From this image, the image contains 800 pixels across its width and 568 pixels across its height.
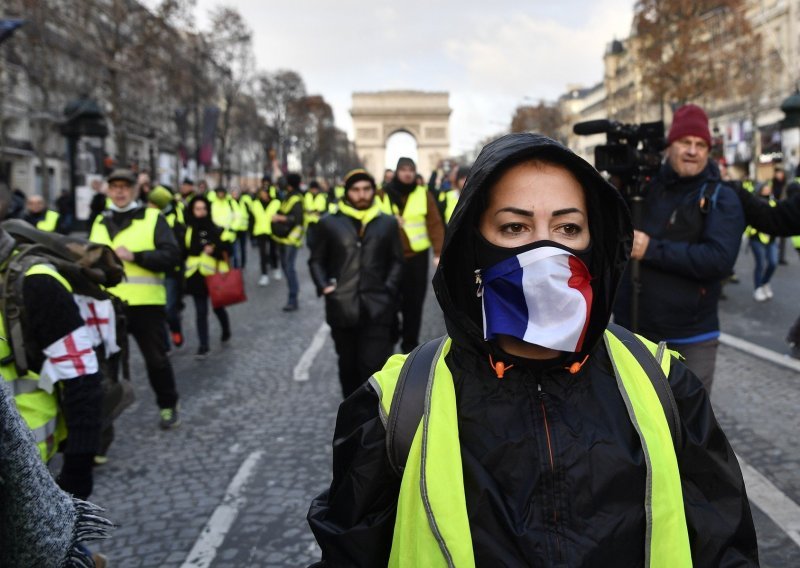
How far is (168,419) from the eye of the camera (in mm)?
5895

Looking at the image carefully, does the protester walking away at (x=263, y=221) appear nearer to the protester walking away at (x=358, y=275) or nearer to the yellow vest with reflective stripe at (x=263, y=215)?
the yellow vest with reflective stripe at (x=263, y=215)

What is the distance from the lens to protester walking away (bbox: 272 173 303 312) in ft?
38.8

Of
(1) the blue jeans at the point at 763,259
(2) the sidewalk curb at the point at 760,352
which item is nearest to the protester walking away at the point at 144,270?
(2) the sidewalk curb at the point at 760,352

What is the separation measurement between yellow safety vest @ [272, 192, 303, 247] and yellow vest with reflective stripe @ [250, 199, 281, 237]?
1.45 ft

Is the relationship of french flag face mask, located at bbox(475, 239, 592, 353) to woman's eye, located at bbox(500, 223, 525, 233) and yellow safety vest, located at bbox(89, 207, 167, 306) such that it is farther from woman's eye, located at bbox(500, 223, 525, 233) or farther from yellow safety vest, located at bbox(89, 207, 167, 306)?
yellow safety vest, located at bbox(89, 207, 167, 306)

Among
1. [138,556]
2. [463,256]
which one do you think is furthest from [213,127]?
[463,256]

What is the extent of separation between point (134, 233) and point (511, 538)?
495 cm

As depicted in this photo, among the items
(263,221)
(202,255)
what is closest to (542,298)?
(202,255)

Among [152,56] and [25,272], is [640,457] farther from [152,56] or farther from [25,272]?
[152,56]

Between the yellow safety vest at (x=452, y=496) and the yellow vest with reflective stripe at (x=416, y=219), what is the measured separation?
232 inches

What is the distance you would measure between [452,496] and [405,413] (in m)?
0.21

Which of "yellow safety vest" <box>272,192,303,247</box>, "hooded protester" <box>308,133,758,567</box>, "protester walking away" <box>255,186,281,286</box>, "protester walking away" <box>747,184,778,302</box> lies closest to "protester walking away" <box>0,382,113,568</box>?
"hooded protester" <box>308,133,758,567</box>

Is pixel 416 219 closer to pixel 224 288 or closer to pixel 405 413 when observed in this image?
pixel 224 288

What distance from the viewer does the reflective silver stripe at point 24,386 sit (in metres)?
3.01
